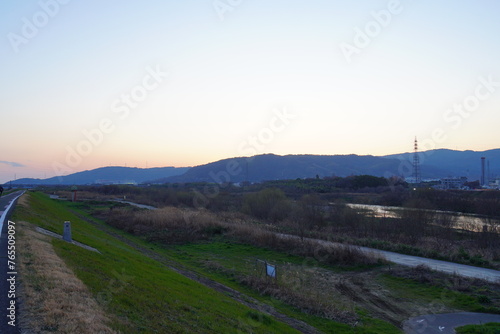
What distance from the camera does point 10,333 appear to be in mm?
5719

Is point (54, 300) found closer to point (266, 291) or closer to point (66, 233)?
point (66, 233)

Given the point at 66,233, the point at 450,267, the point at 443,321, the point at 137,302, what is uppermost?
the point at 66,233

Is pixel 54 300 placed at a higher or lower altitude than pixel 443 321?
higher

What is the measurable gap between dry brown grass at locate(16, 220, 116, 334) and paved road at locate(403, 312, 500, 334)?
1039 centimetres

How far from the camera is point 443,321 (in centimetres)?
1391

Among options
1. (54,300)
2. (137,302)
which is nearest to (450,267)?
(137,302)

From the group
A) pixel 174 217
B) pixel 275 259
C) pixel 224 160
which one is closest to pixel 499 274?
pixel 275 259

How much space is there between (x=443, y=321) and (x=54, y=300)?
1282 centimetres

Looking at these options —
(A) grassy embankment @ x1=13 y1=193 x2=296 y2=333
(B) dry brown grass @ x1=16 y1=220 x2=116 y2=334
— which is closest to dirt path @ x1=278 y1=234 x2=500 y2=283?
(A) grassy embankment @ x1=13 y1=193 x2=296 y2=333

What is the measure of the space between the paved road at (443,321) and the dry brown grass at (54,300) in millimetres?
10389

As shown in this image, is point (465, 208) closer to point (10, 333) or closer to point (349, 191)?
point (349, 191)

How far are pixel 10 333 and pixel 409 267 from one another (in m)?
19.7

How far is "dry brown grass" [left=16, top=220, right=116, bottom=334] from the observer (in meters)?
6.20

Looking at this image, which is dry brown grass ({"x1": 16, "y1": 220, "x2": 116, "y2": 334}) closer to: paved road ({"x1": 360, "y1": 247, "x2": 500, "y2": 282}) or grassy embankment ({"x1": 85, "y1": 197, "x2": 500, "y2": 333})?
grassy embankment ({"x1": 85, "y1": 197, "x2": 500, "y2": 333})
